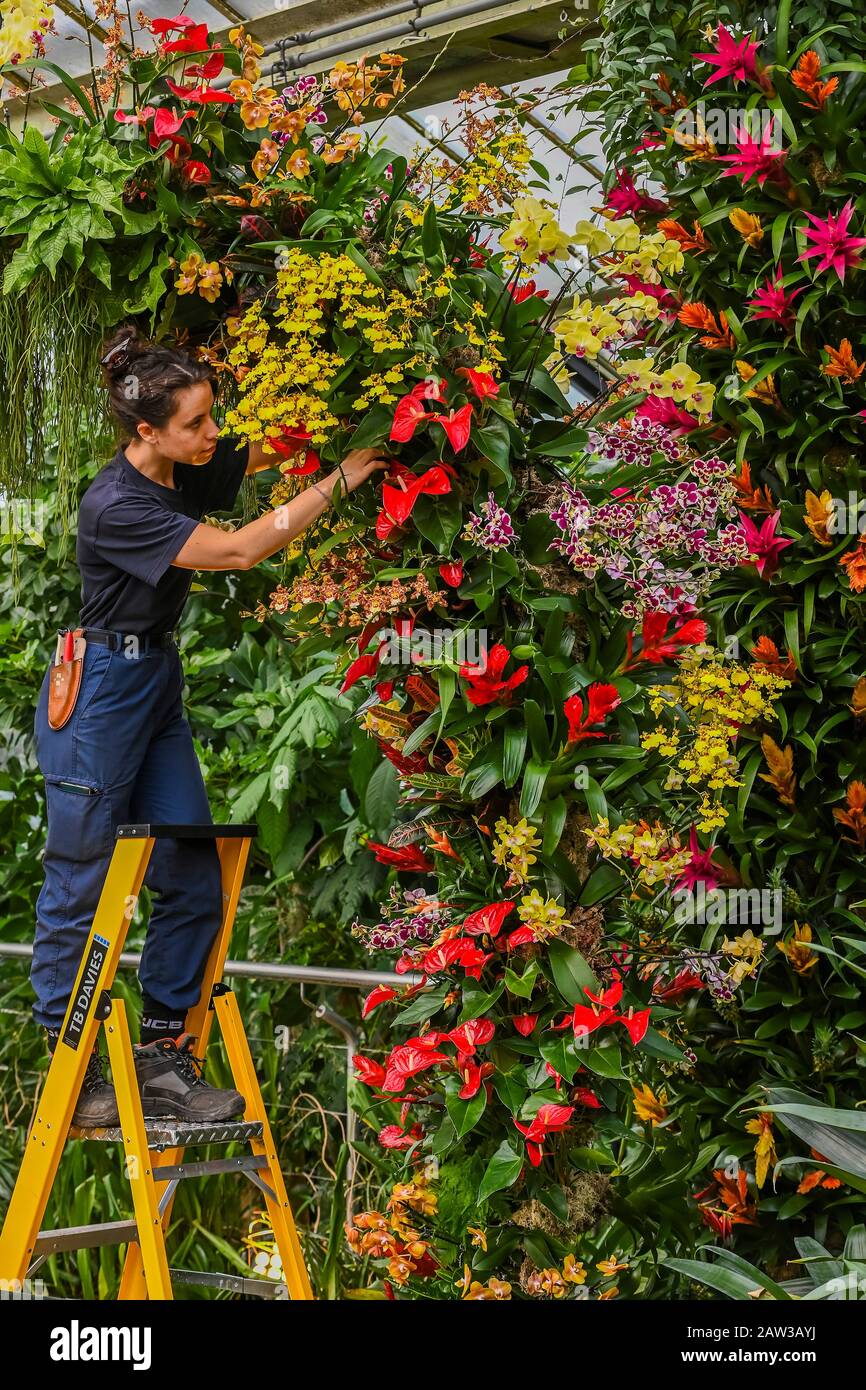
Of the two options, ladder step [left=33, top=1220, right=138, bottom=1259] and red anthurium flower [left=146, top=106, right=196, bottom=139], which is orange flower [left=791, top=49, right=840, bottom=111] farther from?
ladder step [left=33, top=1220, right=138, bottom=1259]

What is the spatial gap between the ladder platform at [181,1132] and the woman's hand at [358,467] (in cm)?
95

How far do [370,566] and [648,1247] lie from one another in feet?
3.69

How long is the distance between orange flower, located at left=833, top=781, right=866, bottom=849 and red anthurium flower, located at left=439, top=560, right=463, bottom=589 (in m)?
0.78

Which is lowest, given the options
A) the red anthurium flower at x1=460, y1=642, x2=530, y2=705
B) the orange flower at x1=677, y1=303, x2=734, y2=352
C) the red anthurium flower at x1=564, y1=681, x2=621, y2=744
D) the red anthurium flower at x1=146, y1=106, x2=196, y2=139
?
the red anthurium flower at x1=564, y1=681, x2=621, y2=744

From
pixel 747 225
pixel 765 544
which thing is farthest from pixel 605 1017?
pixel 747 225

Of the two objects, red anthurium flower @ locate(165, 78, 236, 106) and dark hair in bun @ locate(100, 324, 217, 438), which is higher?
red anthurium flower @ locate(165, 78, 236, 106)

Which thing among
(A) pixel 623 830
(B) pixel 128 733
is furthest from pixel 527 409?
(B) pixel 128 733

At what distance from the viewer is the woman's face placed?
6.75 ft

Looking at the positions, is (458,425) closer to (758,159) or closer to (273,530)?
(273,530)

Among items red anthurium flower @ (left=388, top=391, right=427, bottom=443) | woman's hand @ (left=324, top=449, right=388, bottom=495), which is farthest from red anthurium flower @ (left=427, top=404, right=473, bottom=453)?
woman's hand @ (left=324, top=449, right=388, bottom=495)

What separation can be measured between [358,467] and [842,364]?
841 millimetres

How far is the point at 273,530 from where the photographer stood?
1924 mm

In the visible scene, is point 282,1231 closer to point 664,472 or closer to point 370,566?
point 370,566

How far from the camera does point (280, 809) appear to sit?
327 centimetres
